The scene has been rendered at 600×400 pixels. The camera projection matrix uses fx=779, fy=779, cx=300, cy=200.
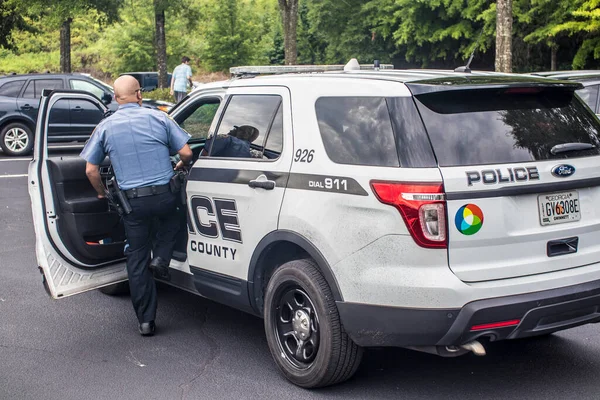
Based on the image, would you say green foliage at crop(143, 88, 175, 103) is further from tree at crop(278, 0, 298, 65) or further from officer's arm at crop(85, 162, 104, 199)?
officer's arm at crop(85, 162, 104, 199)

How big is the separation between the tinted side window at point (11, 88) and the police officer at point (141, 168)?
42.8 ft

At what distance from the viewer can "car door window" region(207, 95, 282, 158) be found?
503 centimetres

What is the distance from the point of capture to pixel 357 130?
4.35 metres

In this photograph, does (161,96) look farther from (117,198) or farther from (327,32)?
(117,198)

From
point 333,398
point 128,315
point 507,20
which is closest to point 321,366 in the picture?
point 333,398

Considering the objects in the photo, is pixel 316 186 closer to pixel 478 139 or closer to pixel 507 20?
pixel 478 139

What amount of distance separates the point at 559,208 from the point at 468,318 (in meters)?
0.85

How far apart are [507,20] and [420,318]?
13.1 m

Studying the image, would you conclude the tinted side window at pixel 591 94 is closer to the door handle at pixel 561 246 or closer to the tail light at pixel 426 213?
the door handle at pixel 561 246

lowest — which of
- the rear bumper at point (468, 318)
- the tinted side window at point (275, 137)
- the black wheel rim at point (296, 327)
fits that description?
the black wheel rim at point (296, 327)

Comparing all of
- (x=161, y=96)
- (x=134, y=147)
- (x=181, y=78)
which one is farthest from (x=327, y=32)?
(x=134, y=147)

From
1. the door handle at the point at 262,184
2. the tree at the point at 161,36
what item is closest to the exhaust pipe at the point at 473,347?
the door handle at the point at 262,184

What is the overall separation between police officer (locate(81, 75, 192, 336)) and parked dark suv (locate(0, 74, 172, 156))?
12.0m

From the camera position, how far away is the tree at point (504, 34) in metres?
15.8
